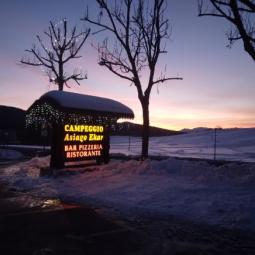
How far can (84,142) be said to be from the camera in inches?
752

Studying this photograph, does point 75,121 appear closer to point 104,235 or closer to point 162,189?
point 162,189

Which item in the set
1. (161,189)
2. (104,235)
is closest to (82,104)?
(161,189)

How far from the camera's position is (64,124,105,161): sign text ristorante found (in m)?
18.3

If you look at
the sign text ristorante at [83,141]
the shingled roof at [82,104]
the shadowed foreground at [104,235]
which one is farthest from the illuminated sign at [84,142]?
the shadowed foreground at [104,235]

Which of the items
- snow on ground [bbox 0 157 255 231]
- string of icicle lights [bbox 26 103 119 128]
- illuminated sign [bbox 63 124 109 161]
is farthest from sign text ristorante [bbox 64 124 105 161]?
snow on ground [bbox 0 157 255 231]

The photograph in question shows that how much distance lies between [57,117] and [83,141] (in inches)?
61.5

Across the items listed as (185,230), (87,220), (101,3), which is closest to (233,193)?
(185,230)

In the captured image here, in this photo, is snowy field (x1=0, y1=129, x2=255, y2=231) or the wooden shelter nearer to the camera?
snowy field (x1=0, y1=129, x2=255, y2=231)

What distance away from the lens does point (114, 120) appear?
20.9m

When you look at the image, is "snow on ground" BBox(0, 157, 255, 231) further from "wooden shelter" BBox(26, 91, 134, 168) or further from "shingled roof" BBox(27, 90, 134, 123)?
"shingled roof" BBox(27, 90, 134, 123)

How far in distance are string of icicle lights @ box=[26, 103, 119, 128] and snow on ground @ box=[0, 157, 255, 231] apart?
7.81 feet

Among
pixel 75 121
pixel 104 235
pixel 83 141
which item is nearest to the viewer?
pixel 104 235

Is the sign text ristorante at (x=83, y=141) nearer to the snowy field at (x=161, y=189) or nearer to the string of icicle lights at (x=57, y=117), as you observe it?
the string of icicle lights at (x=57, y=117)

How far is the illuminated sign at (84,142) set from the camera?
719 inches
